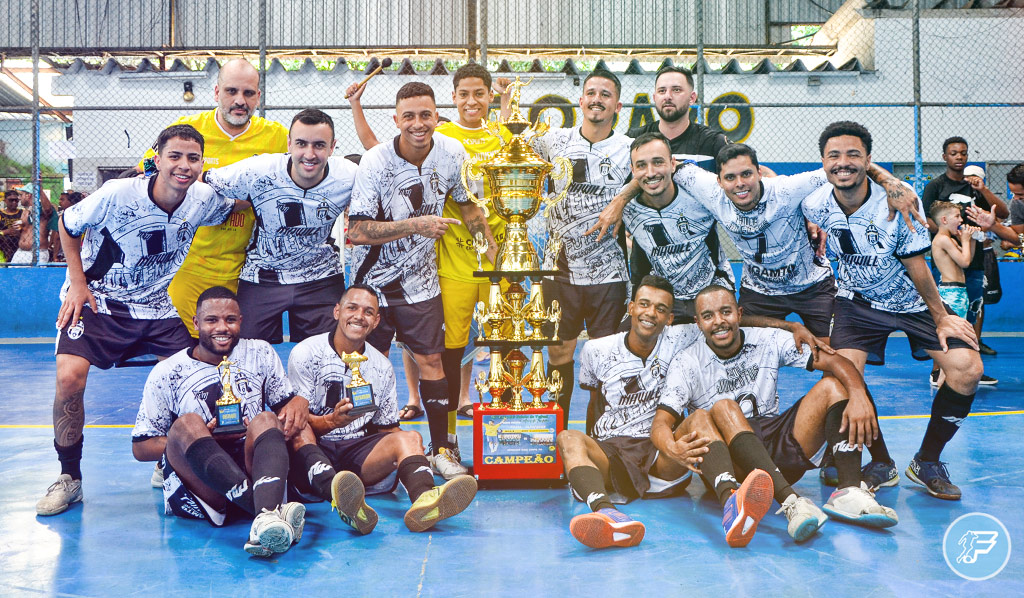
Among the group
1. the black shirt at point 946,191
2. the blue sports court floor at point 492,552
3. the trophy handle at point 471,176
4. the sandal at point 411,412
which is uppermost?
the black shirt at point 946,191

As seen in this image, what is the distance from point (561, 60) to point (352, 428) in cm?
1323

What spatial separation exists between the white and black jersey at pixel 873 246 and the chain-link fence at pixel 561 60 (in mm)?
9889

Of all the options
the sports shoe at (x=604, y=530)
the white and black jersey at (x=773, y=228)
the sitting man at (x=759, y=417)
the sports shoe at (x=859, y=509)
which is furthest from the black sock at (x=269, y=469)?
the white and black jersey at (x=773, y=228)

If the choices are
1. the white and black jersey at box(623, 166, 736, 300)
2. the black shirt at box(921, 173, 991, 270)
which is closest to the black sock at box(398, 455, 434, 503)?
the white and black jersey at box(623, 166, 736, 300)

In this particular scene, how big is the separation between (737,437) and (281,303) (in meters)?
2.50

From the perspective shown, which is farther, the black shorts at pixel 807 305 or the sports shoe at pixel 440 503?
the black shorts at pixel 807 305

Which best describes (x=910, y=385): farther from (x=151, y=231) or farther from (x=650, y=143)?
(x=151, y=231)

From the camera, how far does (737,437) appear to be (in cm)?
388

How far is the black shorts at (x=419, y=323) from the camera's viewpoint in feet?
16.0

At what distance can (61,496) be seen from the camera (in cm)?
408

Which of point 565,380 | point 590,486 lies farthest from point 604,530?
point 565,380

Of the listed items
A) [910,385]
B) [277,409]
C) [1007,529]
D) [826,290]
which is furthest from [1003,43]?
[277,409]

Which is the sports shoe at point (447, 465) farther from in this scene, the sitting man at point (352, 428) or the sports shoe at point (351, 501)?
the sports shoe at point (351, 501)

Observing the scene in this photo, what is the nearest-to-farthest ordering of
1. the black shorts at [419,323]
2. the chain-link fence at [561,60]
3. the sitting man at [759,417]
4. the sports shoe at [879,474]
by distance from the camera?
1. the sitting man at [759,417]
2. the sports shoe at [879,474]
3. the black shorts at [419,323]
4. the chain-link fence at [561,60]
